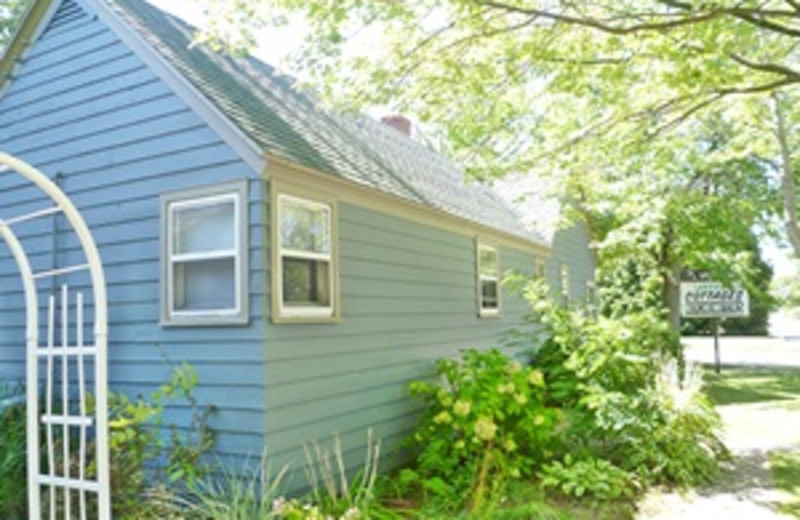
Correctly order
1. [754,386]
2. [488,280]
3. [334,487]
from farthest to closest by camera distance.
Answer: [754,386]
[488,280]
[334,487]

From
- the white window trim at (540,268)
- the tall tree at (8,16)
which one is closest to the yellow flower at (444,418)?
the white window trim at (540,268)

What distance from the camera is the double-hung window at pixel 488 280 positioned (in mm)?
9984

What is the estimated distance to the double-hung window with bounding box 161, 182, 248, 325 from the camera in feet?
17.0

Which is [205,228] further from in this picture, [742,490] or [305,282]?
[742,490]

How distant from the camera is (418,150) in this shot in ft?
40.6

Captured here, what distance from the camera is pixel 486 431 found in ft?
19.0

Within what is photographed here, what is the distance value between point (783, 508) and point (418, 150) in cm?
887

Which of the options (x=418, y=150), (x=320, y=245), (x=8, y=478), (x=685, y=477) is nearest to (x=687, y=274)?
(x=418, y=150)

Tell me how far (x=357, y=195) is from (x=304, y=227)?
0.91 meters

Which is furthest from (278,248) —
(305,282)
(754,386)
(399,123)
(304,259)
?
(754,386)

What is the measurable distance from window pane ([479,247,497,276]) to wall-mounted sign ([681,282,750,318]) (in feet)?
26.5

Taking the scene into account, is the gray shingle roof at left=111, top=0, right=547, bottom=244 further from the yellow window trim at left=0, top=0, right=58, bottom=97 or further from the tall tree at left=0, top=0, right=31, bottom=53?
the tall tree at left=0, top=0, right=31, bottom=53

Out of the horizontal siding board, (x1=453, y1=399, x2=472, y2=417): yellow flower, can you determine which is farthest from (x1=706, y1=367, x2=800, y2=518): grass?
the horizontal siding board

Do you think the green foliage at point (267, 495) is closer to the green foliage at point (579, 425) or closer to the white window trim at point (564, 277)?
the green foliage at point (579, 425)
